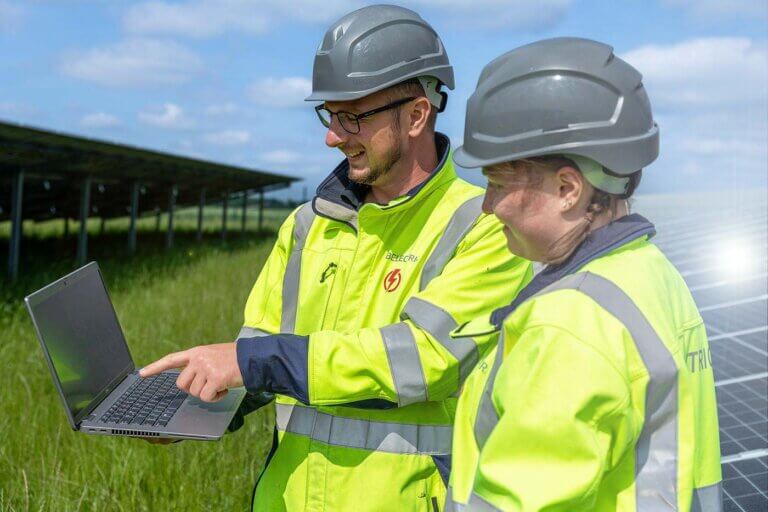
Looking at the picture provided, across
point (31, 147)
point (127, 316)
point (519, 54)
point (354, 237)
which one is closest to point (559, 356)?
point (519, 54)

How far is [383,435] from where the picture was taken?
225 centimetres

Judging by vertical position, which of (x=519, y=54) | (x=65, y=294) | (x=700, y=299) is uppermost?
(x=519, y=54)

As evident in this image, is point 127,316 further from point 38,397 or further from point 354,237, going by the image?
point 354,237

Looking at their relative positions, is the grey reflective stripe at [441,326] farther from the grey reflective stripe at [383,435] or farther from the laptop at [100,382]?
the laptop at [100,382]

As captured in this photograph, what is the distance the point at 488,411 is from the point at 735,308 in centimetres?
638

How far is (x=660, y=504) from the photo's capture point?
58.6 inches

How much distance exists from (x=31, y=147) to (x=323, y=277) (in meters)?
9.73

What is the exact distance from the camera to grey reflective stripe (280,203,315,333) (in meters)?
2.45

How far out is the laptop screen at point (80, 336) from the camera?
233 cm

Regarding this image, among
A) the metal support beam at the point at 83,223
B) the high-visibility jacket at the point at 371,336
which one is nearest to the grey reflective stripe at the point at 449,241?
the high-visibility jacket at the point at 371,336

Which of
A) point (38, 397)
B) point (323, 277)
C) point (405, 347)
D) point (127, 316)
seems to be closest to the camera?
point (405, 347)

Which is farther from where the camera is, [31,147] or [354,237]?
[31,147]

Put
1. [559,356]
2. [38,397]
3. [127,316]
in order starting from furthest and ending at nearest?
[127,316], [38,397], [559,356]

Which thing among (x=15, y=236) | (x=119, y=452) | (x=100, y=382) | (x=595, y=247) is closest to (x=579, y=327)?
(x=595, y=247)
